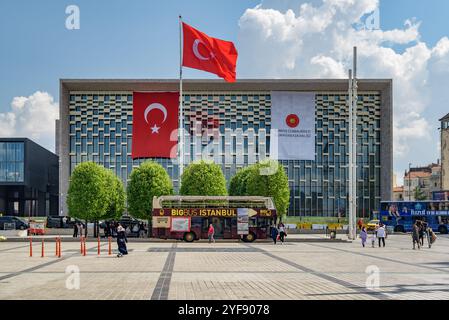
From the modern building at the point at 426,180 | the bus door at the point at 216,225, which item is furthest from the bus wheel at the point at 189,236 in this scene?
the modern building at the point at 426,180

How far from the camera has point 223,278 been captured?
64.0 ft

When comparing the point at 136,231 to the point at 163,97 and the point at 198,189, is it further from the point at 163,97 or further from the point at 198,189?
the point at 163,97

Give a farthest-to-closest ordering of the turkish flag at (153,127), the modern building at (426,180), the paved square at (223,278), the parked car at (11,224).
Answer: the modern building at (426,180) → the turkish flag at (153,127) → the parked car at (11,224) → the paved square at (223,278)

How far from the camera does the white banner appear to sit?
8701 centimetres

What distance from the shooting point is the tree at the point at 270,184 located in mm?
71688

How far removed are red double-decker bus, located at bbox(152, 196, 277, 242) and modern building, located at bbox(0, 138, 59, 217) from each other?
47720 millimetres

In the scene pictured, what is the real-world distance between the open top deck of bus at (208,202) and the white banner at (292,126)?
38.4 meters

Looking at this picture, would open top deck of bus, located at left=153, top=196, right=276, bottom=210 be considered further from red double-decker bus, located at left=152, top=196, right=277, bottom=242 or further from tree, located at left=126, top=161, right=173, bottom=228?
tree, located at left=126, top=161, right=173, bottom=228

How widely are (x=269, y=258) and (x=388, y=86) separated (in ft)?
250

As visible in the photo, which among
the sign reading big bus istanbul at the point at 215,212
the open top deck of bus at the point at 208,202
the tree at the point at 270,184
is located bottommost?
the sign reading big bus istanbul at the point at 215,212

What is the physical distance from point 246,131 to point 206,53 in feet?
170

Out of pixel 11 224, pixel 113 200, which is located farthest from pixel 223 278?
pixel 11 224

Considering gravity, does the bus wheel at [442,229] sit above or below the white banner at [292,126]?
below

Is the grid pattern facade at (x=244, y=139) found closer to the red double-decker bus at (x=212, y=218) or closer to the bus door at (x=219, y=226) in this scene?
the red double-decker bus at (x=212, y=218)
